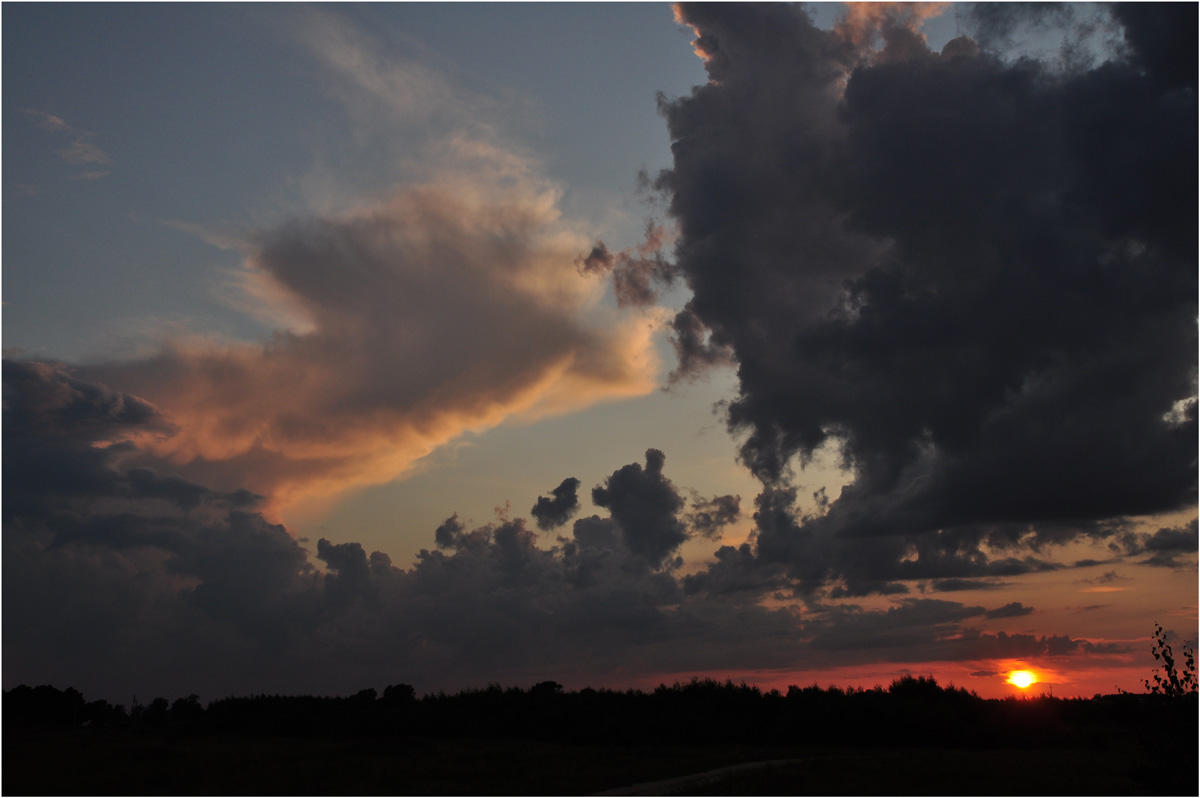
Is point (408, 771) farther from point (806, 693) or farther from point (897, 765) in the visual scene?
point (806, 693)

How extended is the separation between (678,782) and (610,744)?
16457mm

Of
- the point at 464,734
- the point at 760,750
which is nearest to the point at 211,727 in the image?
the point at 464,734

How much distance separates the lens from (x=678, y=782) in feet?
86.0

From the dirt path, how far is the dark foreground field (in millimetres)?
254

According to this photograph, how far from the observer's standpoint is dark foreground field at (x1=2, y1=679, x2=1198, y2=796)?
72.7ft

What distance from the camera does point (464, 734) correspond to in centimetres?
4631

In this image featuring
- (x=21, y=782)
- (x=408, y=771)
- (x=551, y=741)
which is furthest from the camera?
(x=551, y=741)

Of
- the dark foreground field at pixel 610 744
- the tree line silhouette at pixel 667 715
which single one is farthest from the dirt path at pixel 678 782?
the tree line silhouette at pixel 667 715

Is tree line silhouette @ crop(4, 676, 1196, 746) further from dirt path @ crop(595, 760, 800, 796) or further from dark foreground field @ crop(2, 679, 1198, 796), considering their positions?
dirt path @ crop(595, 760, 800, 796)

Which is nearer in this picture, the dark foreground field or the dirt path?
the dark foreground field

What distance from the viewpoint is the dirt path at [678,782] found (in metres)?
24.3

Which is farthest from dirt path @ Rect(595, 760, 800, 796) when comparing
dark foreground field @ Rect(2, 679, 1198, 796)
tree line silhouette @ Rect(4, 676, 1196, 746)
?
tree line silhouette @ Rect(4, 676, 1196, 746)

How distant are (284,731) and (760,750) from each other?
27.7 m

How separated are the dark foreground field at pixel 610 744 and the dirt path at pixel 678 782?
254 millimetres
